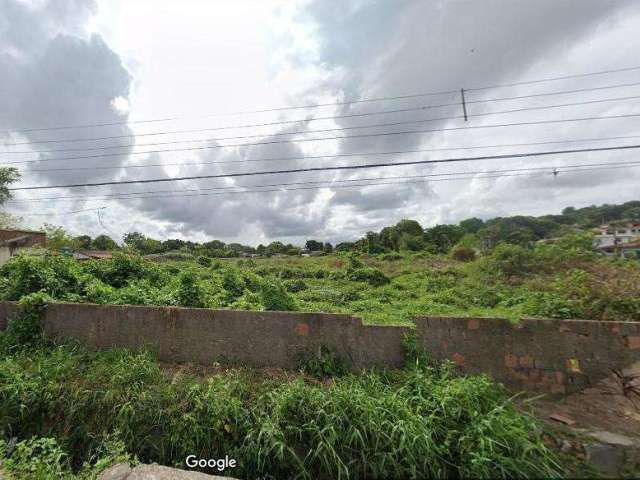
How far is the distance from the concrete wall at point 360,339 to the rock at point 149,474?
5.36 ft

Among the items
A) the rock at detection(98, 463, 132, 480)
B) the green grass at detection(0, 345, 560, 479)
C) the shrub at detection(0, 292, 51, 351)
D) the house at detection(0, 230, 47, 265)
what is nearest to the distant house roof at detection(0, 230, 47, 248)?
the house at detection(0, 230, 47, 265)

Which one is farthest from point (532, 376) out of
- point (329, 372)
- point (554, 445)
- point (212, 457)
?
point (212, 457)

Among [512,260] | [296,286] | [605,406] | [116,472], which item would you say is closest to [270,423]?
[116,472]

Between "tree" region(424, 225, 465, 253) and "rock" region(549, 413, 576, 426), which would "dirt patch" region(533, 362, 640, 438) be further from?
"tree" region(424, 225, 465, 253)

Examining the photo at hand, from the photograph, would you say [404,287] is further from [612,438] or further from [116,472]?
[116,472]

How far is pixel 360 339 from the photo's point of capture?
385 cm

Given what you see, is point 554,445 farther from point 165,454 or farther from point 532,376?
point 165,454

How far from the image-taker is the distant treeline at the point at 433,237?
21.9 m

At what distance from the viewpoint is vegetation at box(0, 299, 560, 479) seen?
7.72ft

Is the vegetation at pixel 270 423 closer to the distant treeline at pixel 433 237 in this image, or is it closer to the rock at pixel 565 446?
the rock at pixel 565 446

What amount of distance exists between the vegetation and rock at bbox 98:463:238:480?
99mm

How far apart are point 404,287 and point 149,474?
978cm

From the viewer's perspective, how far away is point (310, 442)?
2.67 metres

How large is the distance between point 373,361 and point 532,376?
183cm
